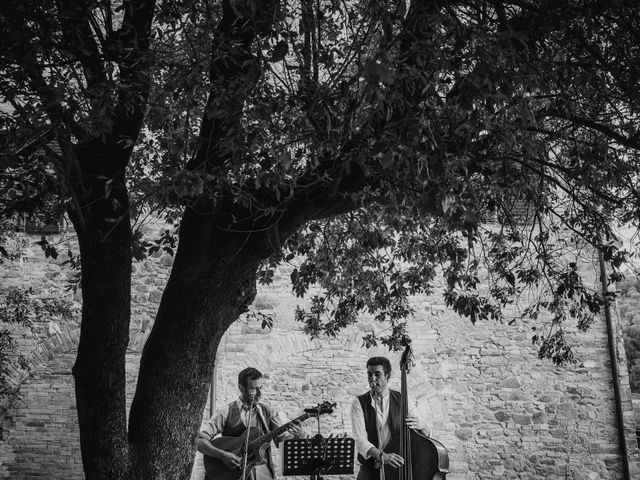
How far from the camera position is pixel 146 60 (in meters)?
4.80

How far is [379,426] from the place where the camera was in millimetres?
7309

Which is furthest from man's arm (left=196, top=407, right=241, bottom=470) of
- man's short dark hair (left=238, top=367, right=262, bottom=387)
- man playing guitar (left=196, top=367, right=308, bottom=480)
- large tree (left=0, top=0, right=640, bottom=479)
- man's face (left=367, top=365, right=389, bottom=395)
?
large tree (left=0, top=0, right=640, bottom=479)

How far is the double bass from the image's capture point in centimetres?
668

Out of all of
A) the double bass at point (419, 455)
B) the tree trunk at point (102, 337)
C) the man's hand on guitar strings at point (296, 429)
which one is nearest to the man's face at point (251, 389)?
the man's hand on guitar strings at point (296, 429)

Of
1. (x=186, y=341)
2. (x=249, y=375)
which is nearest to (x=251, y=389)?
(x=249, y=375)

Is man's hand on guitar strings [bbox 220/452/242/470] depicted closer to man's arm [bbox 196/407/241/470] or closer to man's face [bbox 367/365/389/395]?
man's arm [bbox 196/407/241/470]

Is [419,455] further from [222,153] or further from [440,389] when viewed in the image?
[440,389]

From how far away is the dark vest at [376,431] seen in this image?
7.03 meters

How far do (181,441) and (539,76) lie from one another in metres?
3.16

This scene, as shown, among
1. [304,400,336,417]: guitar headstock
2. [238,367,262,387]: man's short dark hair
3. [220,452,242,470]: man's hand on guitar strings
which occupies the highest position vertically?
[238,367,262,387]: man's short dark hair

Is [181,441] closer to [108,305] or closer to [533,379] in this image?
[108,305]

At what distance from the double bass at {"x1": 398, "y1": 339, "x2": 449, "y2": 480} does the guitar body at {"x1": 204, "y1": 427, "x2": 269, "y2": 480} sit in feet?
4.39

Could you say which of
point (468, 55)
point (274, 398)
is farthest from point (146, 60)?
point (274, 398)

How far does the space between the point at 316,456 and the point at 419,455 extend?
100cm
